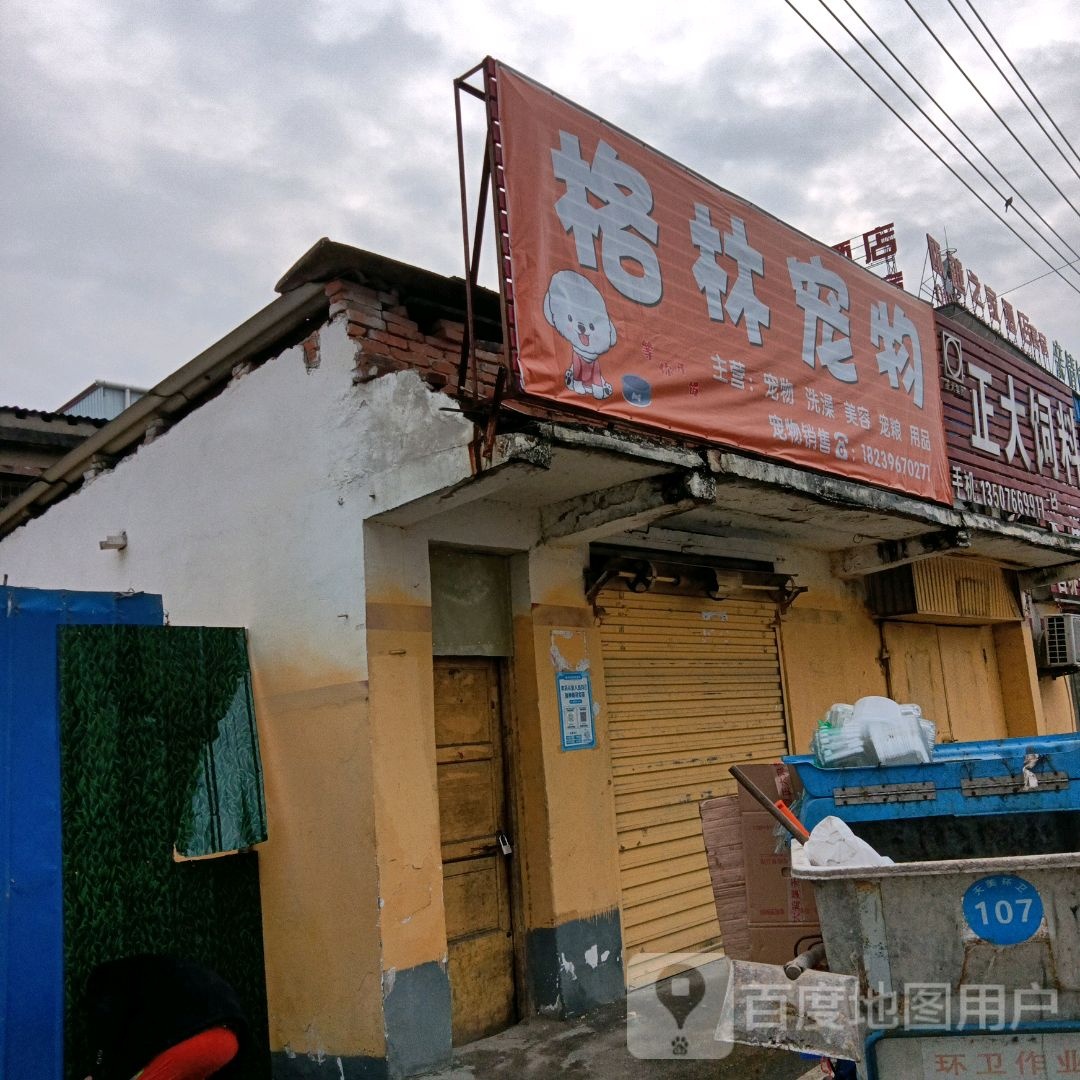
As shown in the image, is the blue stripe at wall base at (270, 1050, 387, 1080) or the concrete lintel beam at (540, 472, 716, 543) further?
the concrete lintel beam at (540, 472, 716, 543)

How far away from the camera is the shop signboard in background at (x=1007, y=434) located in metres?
10.0

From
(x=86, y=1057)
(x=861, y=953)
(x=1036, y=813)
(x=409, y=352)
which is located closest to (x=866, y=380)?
(x=409, y=352)

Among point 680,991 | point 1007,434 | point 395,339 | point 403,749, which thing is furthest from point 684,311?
point 1007,434

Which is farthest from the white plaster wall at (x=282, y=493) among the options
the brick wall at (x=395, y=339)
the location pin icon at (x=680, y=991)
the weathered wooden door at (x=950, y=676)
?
the weathered wooden door at (x=950, y=676)

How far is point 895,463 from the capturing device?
8242mm

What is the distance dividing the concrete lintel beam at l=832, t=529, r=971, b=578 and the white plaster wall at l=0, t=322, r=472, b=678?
5.70 m

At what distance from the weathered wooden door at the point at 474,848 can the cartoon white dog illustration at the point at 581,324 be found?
2095 mm

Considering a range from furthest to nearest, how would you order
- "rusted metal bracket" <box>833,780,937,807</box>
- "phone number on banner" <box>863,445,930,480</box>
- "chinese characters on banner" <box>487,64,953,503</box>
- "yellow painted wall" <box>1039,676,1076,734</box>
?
"yellow painted wall" <box>1039,676,1076,734</box> → "phone number on banner" <box>863,445,930,480</box> → "chinese characters on banner" <box>487,64,953,503</box> → "rusted metal bracket" <box>833,780,937,807</box>

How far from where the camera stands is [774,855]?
193 inches

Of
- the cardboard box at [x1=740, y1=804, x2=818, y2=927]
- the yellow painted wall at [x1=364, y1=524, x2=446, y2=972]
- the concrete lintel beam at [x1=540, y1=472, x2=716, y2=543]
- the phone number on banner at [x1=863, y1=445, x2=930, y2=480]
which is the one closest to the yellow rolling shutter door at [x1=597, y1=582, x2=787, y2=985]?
the concrete lintel beam at [x1=540, y1=472, x2=716, y2=543]

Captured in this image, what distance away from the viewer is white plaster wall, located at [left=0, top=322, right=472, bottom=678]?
5578 millimetres

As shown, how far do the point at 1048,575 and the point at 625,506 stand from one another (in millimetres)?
8729

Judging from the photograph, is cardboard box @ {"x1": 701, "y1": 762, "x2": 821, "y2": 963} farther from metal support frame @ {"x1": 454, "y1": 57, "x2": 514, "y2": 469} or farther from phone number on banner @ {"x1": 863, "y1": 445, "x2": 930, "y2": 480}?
phone number on banner @ {"x1": 863, "y1": 445, "x2": 930, "y2": 480}

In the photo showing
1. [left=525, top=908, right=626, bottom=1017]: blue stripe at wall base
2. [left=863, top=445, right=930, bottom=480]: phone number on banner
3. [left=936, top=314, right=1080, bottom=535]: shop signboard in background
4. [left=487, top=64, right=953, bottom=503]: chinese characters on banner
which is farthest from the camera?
[left=936, top=314, right=1080, bottom=535]: shop signboard in background
